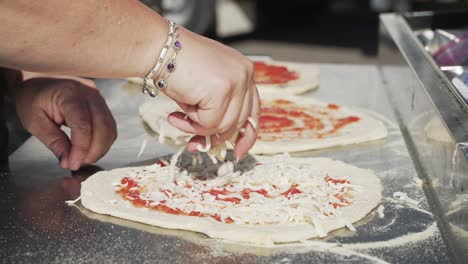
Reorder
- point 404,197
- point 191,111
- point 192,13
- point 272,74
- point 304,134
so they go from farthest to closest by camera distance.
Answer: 1. point 192,13
2. point 272,74
3. point 304,134
4. point 404,197
5. point 191,111

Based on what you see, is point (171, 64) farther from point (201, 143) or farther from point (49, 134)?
point (49, 134)

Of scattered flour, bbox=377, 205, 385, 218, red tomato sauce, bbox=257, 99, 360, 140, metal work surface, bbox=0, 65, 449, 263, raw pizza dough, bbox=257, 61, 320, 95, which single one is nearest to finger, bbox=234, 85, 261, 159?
metal work surface, bbox=0, 65, 449, 263

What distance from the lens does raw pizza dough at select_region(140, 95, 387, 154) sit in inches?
97.4

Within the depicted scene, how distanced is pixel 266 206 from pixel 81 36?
66 cm

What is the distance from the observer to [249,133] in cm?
190

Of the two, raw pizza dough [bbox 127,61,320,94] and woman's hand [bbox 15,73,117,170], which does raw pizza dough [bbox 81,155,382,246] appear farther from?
raw pizza dough [bbox 127,61,320,94]

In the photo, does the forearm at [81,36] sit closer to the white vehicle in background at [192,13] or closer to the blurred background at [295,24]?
the blurred background at [295,24]

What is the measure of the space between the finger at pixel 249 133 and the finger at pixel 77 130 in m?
0.56

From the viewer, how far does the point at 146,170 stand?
221cm

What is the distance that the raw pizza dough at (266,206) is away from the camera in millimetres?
1770

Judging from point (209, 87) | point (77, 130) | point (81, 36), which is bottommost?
point (77, 130)

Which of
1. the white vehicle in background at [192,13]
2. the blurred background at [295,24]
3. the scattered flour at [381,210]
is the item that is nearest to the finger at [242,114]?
the scattered flour at [381,210]

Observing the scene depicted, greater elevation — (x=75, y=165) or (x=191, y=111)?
(x=191, y=111)

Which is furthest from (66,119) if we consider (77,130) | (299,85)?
(299,85)
